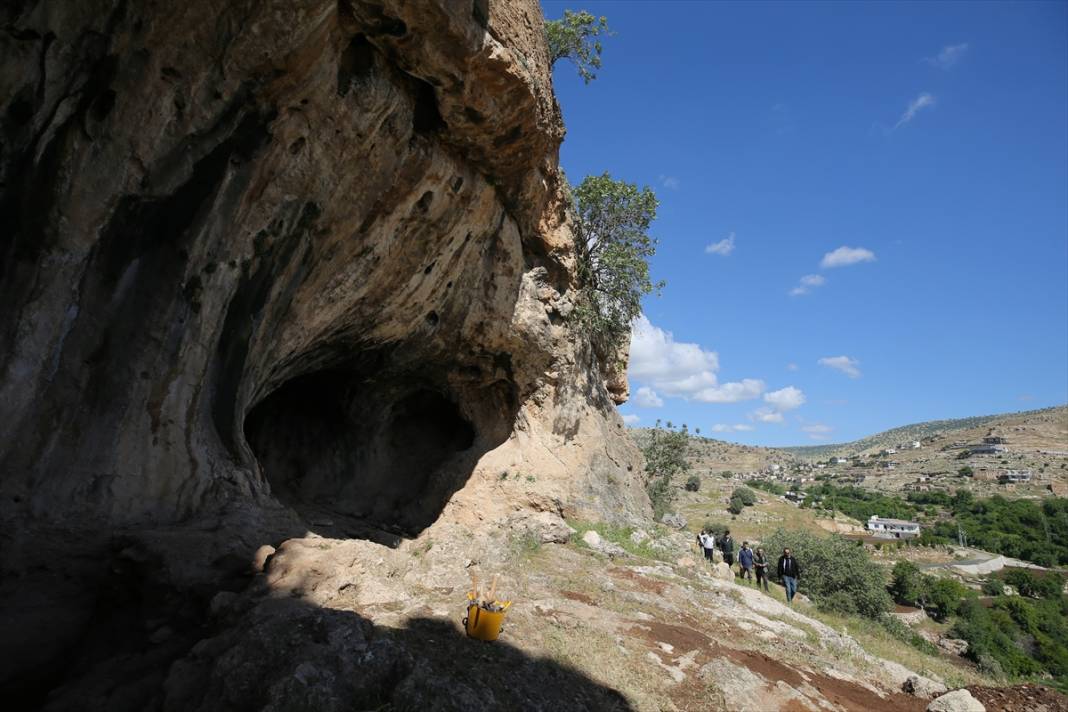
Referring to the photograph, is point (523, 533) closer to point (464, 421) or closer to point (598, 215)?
point (464, 421)

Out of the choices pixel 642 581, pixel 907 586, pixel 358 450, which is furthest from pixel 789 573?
pixel 907 586

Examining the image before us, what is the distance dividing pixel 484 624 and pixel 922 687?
577 cm

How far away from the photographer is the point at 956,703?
630 cm

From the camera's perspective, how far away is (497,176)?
1222 cm

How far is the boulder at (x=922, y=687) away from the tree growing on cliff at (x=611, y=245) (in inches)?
448

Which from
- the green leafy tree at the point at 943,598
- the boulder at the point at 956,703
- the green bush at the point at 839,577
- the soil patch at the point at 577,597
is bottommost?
the green leafy tree at the point at 943,598

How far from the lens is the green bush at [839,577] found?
25.4m

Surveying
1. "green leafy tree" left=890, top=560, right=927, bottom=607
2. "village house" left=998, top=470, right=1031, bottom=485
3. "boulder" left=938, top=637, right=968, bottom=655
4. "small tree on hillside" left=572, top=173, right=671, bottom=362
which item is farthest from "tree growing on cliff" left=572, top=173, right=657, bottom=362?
"village house" left=998, top=470, right=1031, bottom=485

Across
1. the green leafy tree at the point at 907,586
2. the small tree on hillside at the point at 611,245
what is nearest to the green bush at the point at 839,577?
the small tree on hillside at the point at 611,245

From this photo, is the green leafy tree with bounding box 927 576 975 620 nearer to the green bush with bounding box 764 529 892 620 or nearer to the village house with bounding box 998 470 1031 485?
the green bush with bounding box 764 529 892 620

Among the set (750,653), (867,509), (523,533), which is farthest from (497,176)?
(867,509)

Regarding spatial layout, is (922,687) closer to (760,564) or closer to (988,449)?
(760,564)

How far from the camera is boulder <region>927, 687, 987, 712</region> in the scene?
6.19 meters

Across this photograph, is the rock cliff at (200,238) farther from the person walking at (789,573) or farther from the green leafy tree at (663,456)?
the green leafy tree at (663,456)
